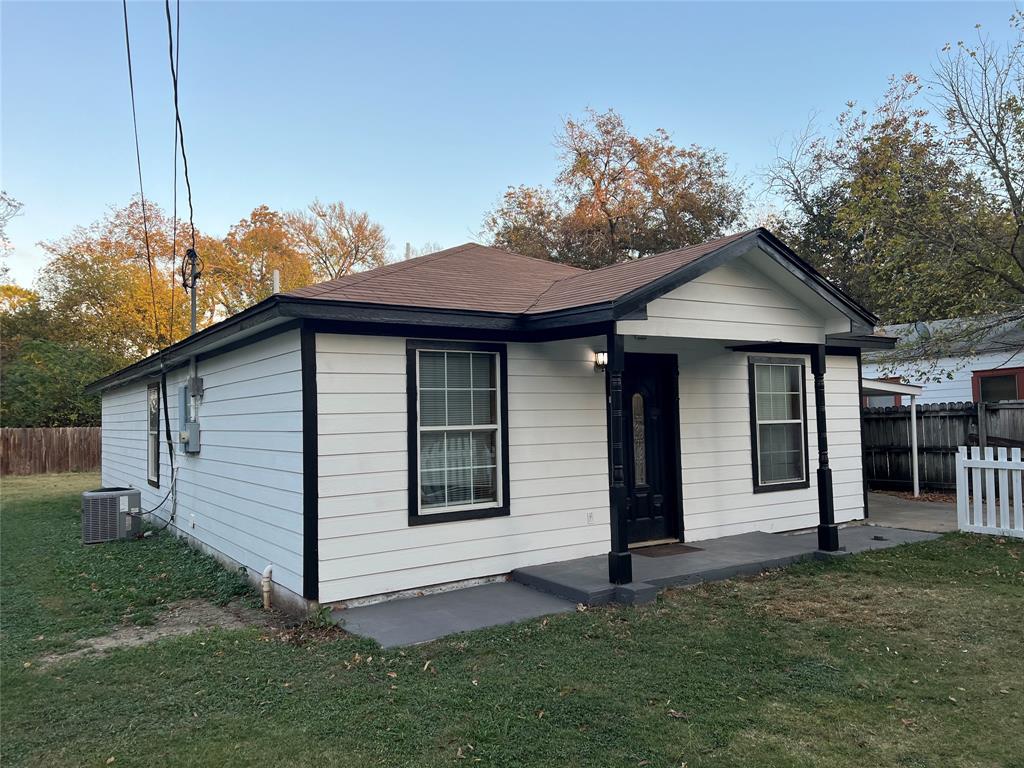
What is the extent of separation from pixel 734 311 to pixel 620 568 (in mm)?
2668

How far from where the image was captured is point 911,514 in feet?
33.5

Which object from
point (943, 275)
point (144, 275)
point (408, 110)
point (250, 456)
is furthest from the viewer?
point (144, 275)

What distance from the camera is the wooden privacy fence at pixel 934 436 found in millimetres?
11883

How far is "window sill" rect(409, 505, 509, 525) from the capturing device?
5929 mm

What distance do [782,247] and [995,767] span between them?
15.2 feet

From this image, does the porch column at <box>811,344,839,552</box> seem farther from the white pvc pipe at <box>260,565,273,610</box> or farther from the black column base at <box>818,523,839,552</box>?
the white pvc pipe at <box>260,565,273,610</box>

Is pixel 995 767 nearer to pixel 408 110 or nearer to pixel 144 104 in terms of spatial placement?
pixel 144 104

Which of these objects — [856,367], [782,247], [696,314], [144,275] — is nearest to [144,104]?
[696,314]

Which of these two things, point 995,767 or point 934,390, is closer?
point 995,767

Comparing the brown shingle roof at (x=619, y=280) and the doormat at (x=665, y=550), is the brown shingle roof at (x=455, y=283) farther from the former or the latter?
the doormat at (x=665, y=550)

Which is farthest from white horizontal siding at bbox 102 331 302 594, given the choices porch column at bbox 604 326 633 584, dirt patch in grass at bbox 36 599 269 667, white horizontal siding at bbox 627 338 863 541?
white horizontal siding at bbox 627 338 863 541

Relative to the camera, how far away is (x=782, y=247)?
648 cm

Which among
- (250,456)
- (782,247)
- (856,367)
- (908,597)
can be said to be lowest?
(908,597)

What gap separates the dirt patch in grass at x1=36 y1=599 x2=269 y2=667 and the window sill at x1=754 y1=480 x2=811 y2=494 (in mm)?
5721
